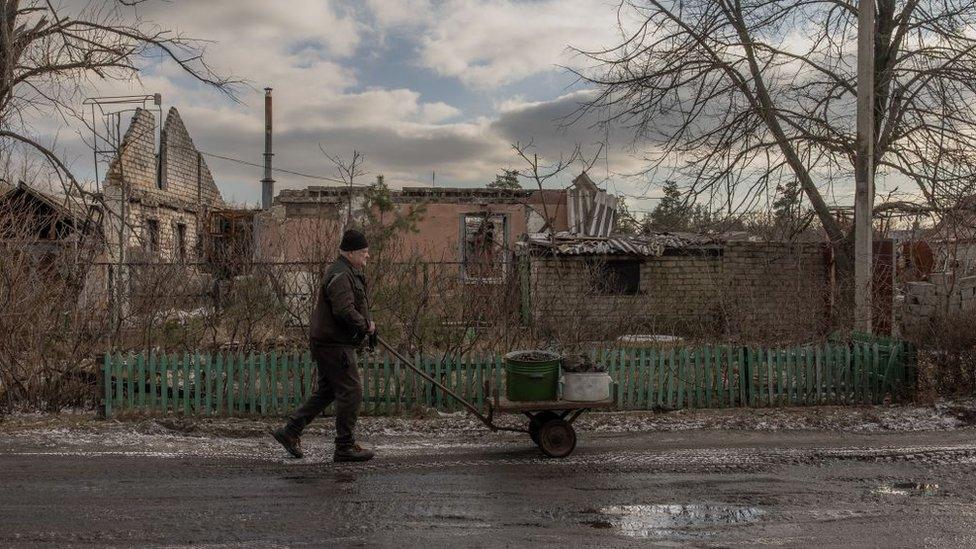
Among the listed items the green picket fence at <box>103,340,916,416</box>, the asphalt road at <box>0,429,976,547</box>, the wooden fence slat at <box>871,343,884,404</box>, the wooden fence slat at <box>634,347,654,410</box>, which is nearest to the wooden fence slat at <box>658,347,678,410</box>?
the green picket fence at <box>103,340,916,416</box>

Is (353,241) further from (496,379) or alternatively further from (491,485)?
(496,379)

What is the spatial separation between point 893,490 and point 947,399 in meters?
5.02

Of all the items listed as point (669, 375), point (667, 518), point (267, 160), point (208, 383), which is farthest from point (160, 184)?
point (667, 518)

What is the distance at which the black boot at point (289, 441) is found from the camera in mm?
7113

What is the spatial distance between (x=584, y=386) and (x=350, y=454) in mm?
2077

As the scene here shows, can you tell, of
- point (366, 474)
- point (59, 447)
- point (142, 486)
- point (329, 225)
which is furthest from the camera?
point (329, 225)

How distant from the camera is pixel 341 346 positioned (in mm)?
7090

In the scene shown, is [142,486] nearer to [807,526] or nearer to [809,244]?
[807,526]

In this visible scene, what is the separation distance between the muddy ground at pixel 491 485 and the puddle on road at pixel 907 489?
0.07 ft

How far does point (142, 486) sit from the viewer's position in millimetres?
6156

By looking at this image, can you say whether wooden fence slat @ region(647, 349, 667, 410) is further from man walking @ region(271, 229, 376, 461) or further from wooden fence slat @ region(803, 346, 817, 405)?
man walking @ region(271, 229, 376, 461)

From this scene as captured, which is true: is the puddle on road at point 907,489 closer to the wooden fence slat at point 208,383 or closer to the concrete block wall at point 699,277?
the wooden fence slat at point 208,383

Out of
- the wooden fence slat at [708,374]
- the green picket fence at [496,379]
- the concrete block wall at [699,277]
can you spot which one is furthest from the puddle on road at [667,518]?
the concrete block wall at [699,277]

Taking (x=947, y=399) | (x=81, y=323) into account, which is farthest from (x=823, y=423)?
(x=81, y=323)
